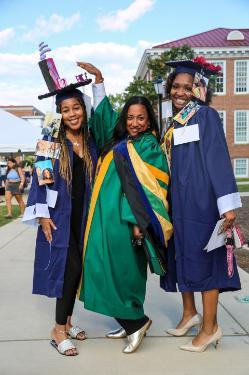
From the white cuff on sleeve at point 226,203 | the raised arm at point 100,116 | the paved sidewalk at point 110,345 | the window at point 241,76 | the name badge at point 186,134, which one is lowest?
the paved sidewalk at point 110,345

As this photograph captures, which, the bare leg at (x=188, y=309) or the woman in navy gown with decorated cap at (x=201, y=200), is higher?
the woman in navy gown with decorated cap at (x=201, y=200)

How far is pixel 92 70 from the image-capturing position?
3807mm

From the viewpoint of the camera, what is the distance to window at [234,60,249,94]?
3559 centimetres

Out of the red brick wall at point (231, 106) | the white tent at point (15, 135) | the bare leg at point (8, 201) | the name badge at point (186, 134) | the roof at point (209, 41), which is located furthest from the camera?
the roof at point (209, 41)

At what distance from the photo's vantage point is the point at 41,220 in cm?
348

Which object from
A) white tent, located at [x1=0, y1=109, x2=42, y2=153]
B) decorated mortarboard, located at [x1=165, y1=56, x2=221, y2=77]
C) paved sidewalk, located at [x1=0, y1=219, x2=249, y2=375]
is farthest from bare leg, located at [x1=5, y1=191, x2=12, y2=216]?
decorated mortarboard, located at [x1=165, y1=56, x2=221, y2=77]

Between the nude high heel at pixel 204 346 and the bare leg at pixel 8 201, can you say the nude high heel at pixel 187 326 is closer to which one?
the nude high heel at pixel 204 346

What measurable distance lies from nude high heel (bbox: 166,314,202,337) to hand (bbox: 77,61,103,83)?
1.91 metres

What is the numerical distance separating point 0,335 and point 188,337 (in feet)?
4.57

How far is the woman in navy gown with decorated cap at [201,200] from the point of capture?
3.21 meters

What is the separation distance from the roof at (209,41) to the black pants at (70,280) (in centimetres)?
3443

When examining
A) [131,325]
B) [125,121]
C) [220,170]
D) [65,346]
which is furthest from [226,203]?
[65,346]

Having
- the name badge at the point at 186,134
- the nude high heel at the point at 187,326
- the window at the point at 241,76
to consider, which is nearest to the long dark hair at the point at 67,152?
the name badge at the point at 186,134

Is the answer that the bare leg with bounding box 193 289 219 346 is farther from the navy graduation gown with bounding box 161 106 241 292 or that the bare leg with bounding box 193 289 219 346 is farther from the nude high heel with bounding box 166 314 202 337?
the nude high heel with bounding box 166 314 202 337
